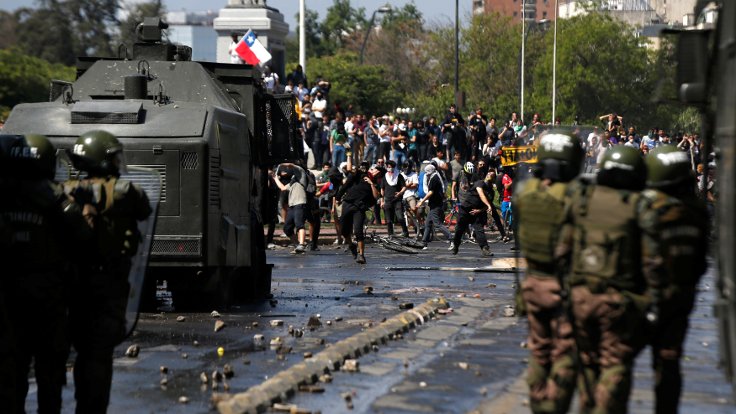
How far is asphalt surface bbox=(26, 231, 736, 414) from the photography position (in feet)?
33.0

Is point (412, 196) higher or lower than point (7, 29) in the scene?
lower

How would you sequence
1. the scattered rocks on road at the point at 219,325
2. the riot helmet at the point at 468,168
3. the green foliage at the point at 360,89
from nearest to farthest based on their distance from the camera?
the scattered rocks on road at the point at 219,325
the riot helmet at the point at 468,168
the green foliage at the point at 360,89

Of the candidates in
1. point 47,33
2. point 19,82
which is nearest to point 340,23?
point 47,33

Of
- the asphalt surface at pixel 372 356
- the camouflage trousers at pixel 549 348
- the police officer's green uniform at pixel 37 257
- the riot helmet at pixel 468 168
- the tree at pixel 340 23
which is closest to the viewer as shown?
the police officer's green uniform at pixel 37 257

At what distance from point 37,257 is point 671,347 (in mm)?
3685

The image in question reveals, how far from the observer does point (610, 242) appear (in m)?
8.10

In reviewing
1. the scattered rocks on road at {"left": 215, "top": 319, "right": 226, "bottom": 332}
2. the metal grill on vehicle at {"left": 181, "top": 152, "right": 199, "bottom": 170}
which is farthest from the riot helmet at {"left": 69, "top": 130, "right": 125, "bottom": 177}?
the metal grill on vehicle at {"left": 181, "top": 152, "right": 199, "bottom": 170}

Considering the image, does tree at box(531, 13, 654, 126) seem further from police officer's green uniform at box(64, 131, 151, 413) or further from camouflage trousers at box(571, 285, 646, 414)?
→ camouflage trousers at box(571, 285, 646, 414)

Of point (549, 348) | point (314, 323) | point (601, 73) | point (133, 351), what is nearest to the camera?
point (549, 348)

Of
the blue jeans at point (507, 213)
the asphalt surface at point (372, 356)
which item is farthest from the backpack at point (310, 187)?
the asphalt surface at point (372, 356)

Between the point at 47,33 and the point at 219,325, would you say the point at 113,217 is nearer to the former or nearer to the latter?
the point at 219,325

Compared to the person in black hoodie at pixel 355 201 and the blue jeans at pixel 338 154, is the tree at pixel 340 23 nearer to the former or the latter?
the blue jeans at pixel 338 154

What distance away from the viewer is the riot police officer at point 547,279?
8.52m

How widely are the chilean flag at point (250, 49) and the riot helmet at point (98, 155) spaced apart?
91.0ft
